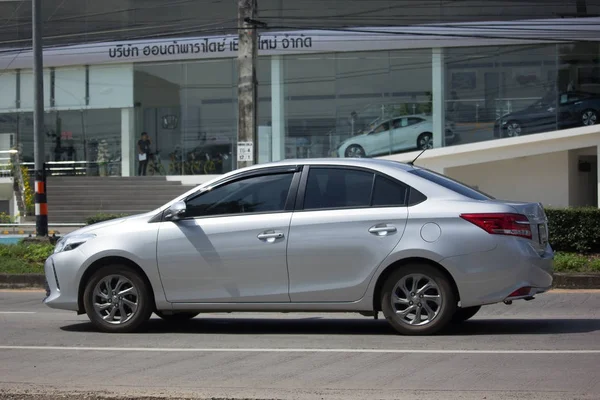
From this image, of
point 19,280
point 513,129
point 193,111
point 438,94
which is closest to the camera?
point 19,280

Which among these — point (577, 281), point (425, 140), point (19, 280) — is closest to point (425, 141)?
point (425, 140)

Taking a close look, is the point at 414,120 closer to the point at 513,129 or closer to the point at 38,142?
the point at 513,129

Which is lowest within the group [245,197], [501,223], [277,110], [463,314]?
[463,314]

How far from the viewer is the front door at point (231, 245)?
8555mm

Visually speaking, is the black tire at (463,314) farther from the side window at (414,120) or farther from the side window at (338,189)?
the side window at (414,120)

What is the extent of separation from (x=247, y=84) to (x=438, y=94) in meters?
14.5

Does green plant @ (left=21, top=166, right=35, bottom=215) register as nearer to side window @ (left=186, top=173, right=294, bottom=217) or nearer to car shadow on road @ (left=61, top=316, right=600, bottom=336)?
car shadow on road @ (left=61, top=316, right=600, bottom=336)

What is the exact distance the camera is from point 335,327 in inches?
374

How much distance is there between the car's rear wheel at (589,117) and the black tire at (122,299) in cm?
2448

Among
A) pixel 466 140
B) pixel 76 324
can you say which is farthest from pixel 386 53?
pixel 76 324

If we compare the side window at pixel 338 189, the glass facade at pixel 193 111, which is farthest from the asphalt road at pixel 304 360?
the glass facade at pixel 193 111

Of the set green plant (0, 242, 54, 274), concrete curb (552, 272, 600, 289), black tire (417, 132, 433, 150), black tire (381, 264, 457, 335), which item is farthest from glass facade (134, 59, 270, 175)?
black tire (381, 264, 457, 335)

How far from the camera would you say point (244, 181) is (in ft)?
29.3

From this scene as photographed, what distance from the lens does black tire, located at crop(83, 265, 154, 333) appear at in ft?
29.2
